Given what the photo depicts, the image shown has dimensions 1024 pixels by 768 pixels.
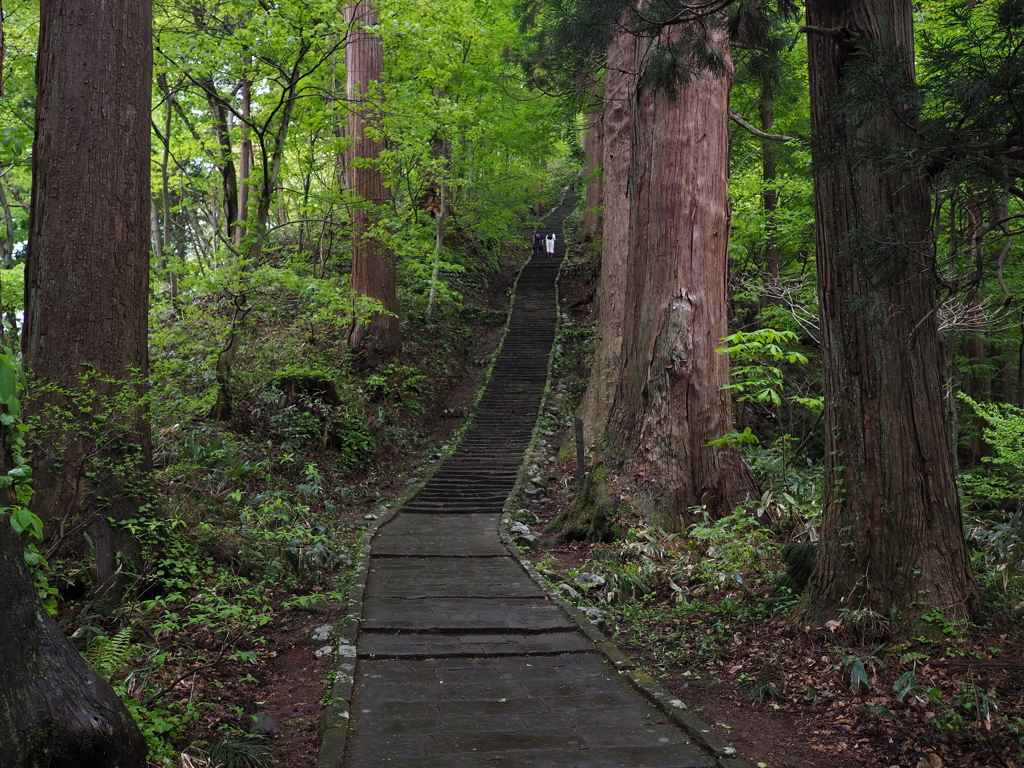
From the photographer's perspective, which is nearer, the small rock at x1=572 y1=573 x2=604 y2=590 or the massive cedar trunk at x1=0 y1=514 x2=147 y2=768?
the massive cedar trunk at x1=0 y1=514 x2=147 y2=768

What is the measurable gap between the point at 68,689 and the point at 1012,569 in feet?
18.5

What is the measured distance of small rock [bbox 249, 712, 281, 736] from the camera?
3.93 metres

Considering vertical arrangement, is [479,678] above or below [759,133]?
below

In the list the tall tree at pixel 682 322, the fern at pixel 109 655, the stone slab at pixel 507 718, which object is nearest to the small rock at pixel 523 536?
the tall tree at pixel 682 322

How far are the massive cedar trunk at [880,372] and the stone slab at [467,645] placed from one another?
1951mm

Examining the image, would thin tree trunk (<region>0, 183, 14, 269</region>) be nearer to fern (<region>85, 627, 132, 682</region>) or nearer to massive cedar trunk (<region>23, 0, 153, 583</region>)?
massive cedar trunk (<region>23, 0, 153, 583</region>)

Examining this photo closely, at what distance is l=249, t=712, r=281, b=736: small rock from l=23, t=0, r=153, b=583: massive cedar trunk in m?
2.08

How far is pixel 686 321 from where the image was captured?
8.30m

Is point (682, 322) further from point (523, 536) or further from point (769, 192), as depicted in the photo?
point (769, 192)

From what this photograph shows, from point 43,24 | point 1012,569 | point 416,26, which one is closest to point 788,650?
point 1012,569

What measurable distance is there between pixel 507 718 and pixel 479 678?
683 mm

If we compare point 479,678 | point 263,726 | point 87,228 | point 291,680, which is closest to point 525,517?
point 479,678

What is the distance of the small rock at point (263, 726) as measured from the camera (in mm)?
3930

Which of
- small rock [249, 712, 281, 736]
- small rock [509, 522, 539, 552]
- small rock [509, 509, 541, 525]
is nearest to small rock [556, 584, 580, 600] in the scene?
small rock [509, 522, 539, 552]
